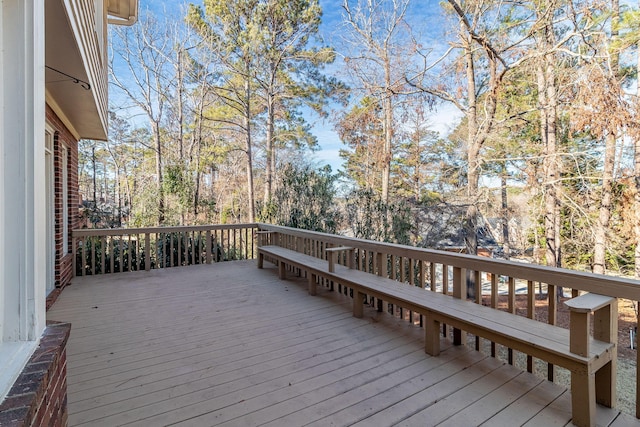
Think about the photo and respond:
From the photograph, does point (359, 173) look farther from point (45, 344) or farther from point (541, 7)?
point (45, 344)

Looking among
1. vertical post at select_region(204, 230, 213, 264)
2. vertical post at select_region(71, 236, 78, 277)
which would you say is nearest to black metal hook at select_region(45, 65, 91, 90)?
vertical post at select_region(71, 236, 78, 277)

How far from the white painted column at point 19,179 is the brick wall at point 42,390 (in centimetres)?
6

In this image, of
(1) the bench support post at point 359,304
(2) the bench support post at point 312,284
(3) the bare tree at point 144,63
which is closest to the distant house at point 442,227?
(2) the bench support post at point 312,284

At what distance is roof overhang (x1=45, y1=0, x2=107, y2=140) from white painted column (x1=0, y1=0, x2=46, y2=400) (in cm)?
93

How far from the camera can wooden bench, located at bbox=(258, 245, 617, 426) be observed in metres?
1.78

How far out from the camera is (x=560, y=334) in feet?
6.87

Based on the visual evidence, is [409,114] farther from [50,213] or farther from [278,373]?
[278,373]

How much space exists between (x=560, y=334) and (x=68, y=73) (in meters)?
4.49

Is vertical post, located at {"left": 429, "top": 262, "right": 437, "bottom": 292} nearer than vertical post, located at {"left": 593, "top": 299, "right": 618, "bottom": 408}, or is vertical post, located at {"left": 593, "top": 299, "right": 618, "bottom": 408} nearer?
vertical post, located at {"left": 593, "top": 299, "right": 618, "bottom": 408}

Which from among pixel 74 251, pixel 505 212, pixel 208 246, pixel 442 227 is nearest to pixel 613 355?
pixel 208 246

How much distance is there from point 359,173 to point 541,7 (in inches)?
349

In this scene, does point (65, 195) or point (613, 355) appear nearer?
point (613, 355)

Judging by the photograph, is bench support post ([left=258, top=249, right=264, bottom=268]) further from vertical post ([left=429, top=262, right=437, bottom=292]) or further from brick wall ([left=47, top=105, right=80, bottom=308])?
vertical post ([left=429, top=262, right=437, bottom=292])

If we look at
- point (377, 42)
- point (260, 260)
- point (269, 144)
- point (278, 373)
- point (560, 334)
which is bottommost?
point (278, 373)
